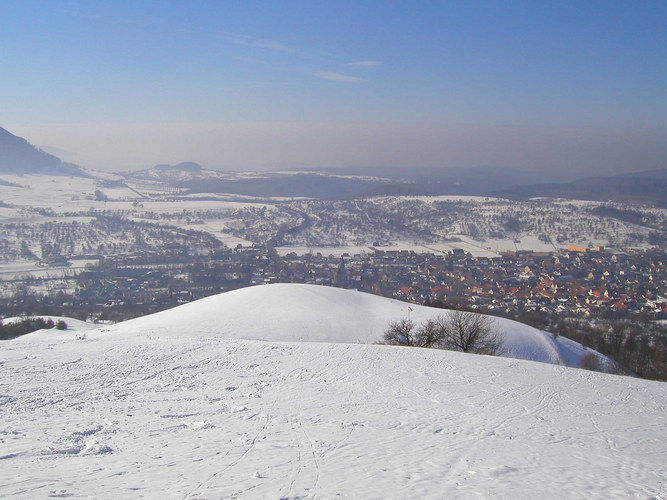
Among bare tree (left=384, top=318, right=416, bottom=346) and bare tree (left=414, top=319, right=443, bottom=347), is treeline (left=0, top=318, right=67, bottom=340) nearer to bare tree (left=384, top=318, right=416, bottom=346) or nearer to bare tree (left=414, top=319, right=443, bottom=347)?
bare tree (left=384, top=318, right=416, bottom=346)

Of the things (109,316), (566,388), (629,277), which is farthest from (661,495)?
(629,277)

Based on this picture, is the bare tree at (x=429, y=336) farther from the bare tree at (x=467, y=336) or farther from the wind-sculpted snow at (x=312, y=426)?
the wind-sculpted snow at (x=312, y=426)

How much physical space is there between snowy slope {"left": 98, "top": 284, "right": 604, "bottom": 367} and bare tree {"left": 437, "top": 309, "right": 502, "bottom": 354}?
1288mm

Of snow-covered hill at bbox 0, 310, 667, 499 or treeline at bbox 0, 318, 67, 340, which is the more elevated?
snow-covered hill at bbox 0, 310, 667, 499

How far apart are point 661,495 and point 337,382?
8089mm

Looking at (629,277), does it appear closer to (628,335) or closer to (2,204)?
(628,335)

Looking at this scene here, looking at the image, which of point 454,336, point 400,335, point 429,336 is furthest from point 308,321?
point 454,336

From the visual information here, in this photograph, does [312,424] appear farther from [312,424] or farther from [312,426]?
[312,426]

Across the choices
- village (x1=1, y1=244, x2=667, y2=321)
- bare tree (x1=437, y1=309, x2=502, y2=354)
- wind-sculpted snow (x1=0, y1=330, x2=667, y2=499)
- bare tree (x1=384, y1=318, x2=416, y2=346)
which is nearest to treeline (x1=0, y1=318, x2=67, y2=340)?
village (x1=1, y1=244, x2=667, y2=321)

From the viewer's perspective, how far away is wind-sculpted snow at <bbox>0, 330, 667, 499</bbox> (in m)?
6.48

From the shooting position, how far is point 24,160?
14062 cm

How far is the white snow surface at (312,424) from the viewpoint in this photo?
649cm

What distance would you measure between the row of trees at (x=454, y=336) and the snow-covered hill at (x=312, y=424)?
189 inches

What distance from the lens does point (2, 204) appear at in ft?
276
